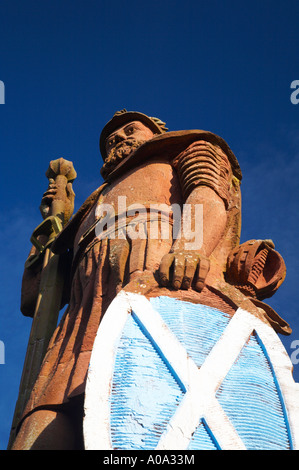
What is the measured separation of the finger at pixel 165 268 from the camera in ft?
17.0

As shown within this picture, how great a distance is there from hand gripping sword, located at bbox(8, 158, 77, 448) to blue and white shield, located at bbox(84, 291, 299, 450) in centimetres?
195

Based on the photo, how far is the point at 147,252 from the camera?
224 inches

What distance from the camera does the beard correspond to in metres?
7.02

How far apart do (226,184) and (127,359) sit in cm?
243

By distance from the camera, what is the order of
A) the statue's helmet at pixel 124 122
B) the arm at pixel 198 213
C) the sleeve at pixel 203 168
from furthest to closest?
the statue's helmet at pixel 124 122
the sleeve at pixel 203 168
the arm at pixel 198 213

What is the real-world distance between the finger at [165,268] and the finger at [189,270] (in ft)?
0.40

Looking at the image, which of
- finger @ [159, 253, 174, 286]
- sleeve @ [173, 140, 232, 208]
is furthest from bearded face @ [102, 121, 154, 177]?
finger @ [159, 253, 174, 286]

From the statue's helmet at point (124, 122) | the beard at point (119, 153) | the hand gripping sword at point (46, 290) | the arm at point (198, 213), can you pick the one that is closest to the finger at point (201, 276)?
the arm at point (198, 213)

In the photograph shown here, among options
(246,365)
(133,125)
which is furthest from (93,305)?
(133,125)

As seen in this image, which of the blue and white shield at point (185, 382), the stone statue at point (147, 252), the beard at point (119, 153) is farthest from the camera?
the beard at point (119, 153)

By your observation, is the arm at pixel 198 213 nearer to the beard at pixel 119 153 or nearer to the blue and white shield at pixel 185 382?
the blue and white shield at pixel 185 382

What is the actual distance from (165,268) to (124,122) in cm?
285

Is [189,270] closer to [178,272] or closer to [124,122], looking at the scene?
[178,272]
